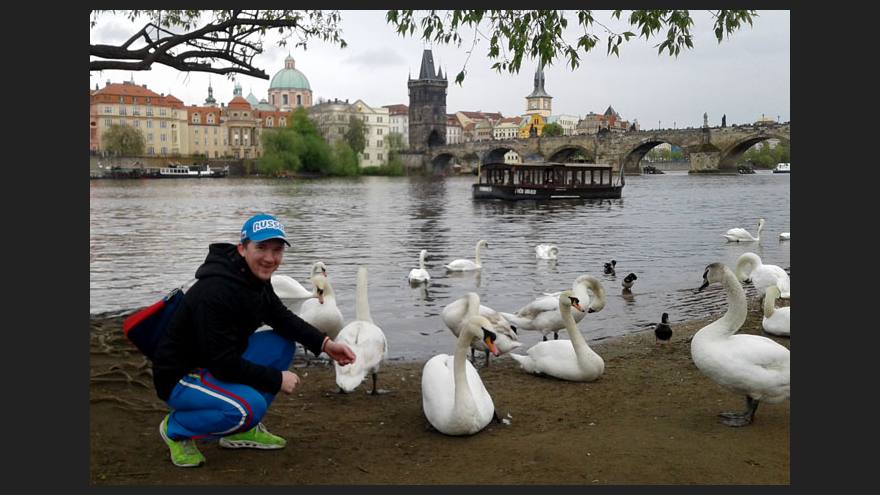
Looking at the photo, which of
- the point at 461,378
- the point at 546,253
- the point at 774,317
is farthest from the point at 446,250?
the point at 461,378

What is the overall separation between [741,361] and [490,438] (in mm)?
1643

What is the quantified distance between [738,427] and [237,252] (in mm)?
3292

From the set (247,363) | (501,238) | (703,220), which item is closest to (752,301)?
(247,363)

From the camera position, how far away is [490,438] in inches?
184

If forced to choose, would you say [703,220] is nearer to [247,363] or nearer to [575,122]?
[247,363]

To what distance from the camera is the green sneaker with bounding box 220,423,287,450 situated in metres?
4.32

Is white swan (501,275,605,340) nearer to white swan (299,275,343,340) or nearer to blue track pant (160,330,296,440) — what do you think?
white swan (299,275,343,340)

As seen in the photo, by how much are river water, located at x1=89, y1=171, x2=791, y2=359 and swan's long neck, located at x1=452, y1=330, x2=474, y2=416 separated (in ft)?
9.74

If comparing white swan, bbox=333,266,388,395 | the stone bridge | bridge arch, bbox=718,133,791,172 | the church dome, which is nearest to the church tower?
the church dome

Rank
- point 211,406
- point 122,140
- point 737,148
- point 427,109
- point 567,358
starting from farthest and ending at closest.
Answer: point 427,109, point 122,140, point 737,148, point 567,358, point 211,406

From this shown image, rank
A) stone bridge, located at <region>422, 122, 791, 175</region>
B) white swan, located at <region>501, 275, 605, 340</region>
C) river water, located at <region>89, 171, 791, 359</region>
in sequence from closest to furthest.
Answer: white swan, located at <region>501, 275, 605, 340</region> → river water, located at <region>89, 171, 791, 359</region> → stone bridge, located at <region>422, 122, 791, 175</region>

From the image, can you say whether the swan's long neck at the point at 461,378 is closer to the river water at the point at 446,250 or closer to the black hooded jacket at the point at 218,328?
the black hooded jacket at the point at 218,328

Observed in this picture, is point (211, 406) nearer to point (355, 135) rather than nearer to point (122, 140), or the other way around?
point (355, 135)

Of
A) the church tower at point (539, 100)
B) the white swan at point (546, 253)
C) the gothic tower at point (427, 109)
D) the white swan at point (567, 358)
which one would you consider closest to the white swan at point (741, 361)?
the white swan at point (567, 358)
